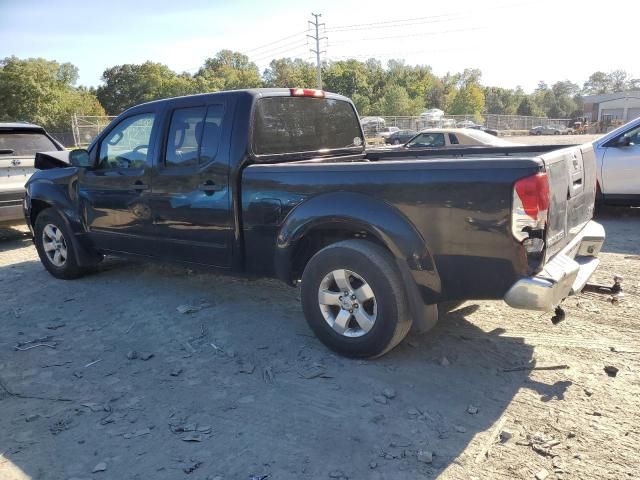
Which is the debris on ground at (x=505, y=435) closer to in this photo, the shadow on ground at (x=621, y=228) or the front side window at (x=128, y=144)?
the front side window at (x=128, y=144)

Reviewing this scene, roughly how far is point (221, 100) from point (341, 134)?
1.39 metres

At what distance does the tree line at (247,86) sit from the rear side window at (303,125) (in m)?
58.0

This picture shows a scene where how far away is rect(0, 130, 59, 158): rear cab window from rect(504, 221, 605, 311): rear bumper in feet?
26.6

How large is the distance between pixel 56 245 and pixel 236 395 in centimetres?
386

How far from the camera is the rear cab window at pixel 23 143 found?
8383 mm

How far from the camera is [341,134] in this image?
17.8 feet

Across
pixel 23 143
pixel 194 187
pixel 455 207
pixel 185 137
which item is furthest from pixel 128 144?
pixel 23 143

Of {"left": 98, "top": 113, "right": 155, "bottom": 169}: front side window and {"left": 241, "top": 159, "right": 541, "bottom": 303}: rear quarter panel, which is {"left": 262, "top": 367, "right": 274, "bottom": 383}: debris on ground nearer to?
{"left": 241, "top": 159, "right": 541, "bottom": 303}: rear quarter panel

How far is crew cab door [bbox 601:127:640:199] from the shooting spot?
8.18 m

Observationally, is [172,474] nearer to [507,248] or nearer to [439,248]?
[439,248]

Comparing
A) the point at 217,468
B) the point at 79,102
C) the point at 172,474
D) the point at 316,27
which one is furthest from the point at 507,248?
the point at 79,102

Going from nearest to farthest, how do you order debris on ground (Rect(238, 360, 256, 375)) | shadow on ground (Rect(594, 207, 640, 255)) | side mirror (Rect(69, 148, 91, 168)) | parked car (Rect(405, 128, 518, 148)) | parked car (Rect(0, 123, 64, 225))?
debris on ground (Rect(238, 360, 256, 375)) < side mirror (Rect(69, 148, 91, 168)) < shadow on ground (Rect(594, 207, 640, 255)) < parked car (Rect(0, 123, 64, 225)) < parked car (Rect(405, 128, 518, 148))

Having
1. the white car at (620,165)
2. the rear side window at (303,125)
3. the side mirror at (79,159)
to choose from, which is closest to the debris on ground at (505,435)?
the rear side window at (303,125)

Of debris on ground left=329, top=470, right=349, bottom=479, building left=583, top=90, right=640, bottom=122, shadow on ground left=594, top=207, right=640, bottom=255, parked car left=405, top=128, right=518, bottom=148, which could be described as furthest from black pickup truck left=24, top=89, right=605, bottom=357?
building left=583, top=90, right=640, bottom=122
